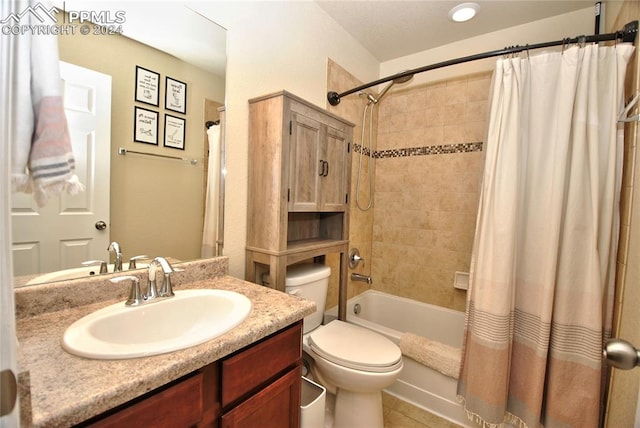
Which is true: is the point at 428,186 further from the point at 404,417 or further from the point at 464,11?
the point at 404,417

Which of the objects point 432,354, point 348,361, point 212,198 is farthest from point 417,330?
point 212,198

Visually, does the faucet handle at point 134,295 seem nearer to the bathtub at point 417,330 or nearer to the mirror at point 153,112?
the mirror at point 153,112

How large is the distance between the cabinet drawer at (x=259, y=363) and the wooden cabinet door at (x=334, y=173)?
77 cm

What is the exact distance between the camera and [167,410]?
0.60m

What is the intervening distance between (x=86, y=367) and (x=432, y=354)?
1.59m

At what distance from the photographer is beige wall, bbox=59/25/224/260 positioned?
95 centimetres

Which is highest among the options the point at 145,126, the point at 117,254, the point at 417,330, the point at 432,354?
the point at 145,126

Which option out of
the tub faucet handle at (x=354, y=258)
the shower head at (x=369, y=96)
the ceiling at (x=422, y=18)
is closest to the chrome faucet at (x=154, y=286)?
the tub faucet handle at (x=354, y=258)

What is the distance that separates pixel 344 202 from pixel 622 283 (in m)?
1.30

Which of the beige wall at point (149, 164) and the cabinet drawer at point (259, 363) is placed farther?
the beige wall at point (149, 164)

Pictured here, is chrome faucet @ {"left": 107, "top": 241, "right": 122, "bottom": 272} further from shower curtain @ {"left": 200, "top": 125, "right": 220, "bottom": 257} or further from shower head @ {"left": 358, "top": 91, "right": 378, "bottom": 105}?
shower head @ {"left": 358, "top": 91, "right": 378, "bottom": 105}

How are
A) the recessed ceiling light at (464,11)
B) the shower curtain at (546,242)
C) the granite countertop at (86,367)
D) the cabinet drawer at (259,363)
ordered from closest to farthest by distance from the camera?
1. the granite countertop at (86,367)
2. the cabinet drawer at (259,363)
3. the shower curtain at (546,242)
4. the recessed ceiling light at (464,11)

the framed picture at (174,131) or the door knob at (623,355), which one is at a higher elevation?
the framed picture at (174,131)

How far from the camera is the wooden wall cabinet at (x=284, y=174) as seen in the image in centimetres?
126
